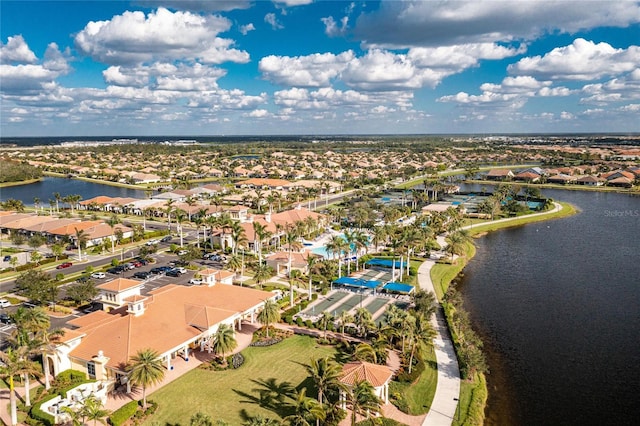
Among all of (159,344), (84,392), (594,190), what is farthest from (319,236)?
(594,190)

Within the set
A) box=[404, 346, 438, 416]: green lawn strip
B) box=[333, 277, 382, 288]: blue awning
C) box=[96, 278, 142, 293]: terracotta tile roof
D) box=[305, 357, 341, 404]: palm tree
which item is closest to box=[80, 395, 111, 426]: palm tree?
box=[305, 357, 341, 404]: palm tree

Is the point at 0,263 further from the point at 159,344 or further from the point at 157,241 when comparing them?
the point at 159,344

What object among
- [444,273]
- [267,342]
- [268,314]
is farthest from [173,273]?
[444,273]

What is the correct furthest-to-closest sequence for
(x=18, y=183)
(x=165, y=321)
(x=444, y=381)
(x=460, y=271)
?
(x=18, y=183) < (x=460, y=271) < (x=165, y=321) < (x=444, y=381)

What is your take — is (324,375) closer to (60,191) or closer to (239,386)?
(239,386)

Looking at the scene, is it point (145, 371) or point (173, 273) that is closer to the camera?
point (145, 371)

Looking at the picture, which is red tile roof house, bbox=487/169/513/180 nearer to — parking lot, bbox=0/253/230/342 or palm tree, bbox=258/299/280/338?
parking lot, bbox=0/253/230/342
